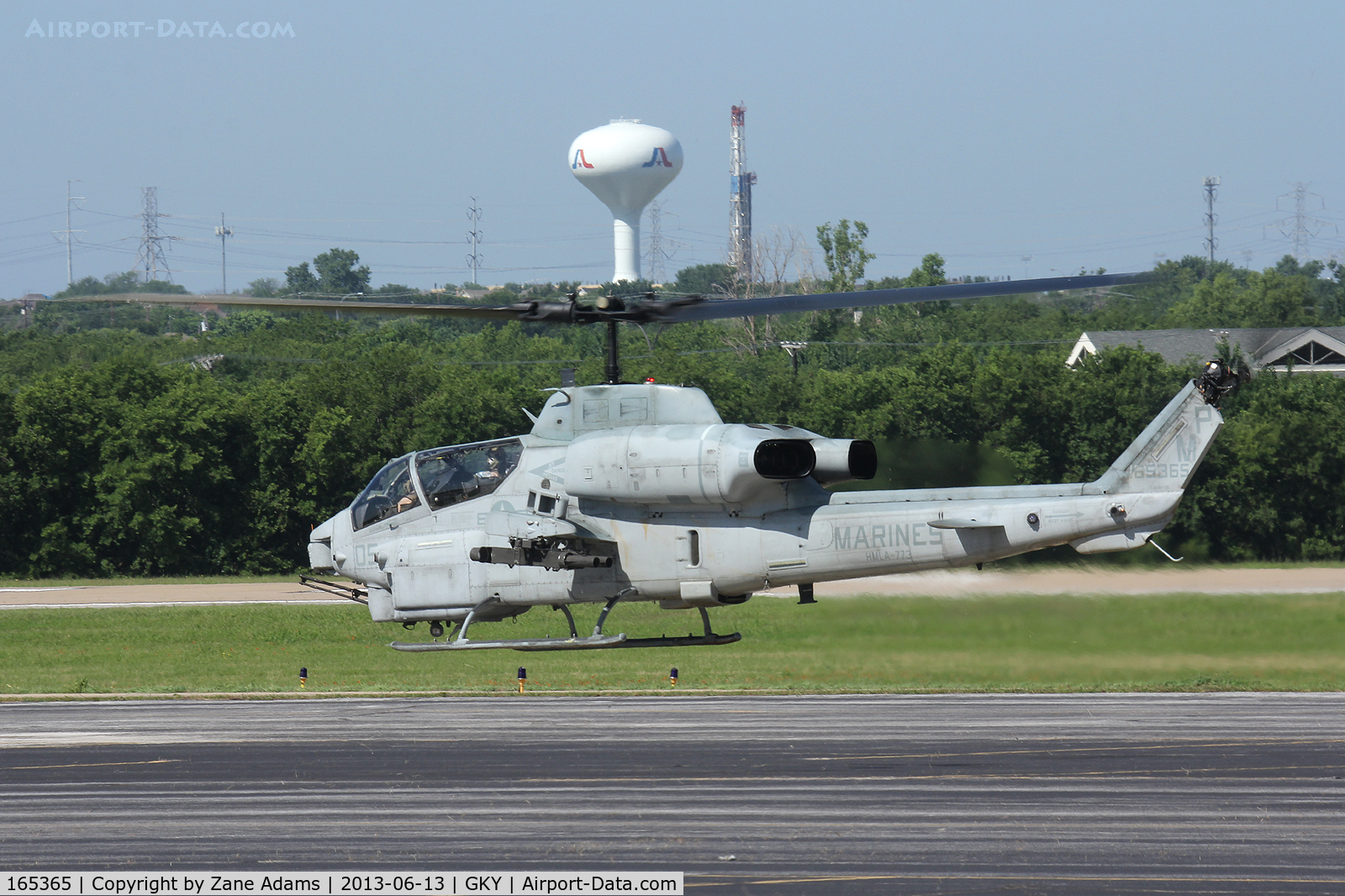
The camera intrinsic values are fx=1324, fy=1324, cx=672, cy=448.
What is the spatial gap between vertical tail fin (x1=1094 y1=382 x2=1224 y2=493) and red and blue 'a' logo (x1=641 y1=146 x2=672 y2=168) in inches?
5601

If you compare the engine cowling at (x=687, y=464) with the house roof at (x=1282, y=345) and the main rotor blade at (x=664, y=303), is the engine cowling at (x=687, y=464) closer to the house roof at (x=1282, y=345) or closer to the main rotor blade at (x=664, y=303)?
the main rotor blade at (x=664, y=303)

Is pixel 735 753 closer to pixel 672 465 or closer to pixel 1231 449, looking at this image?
pixel 672 465

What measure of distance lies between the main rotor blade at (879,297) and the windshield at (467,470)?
3.25 meters

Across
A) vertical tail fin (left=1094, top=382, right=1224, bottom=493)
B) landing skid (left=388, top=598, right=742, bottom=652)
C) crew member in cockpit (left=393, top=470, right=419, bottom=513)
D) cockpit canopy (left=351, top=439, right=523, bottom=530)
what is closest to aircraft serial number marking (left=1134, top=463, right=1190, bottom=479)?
vertical tail fin (left=1094, top=382, right=1224, bottom=493)

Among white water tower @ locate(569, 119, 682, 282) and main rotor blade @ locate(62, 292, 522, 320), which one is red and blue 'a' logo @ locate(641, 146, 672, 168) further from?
main rotor blade @ locate(62, 292, 522, 320)

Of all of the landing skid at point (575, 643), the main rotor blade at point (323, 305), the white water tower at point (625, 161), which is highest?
the white water tower at point (625, 161)

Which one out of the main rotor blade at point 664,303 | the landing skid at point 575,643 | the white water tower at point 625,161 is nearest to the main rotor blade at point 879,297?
the main rotor blade at point 664,303

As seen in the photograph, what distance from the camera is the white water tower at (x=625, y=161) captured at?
504 feet

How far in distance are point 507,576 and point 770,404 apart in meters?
36.3

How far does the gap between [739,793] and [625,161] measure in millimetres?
143031
